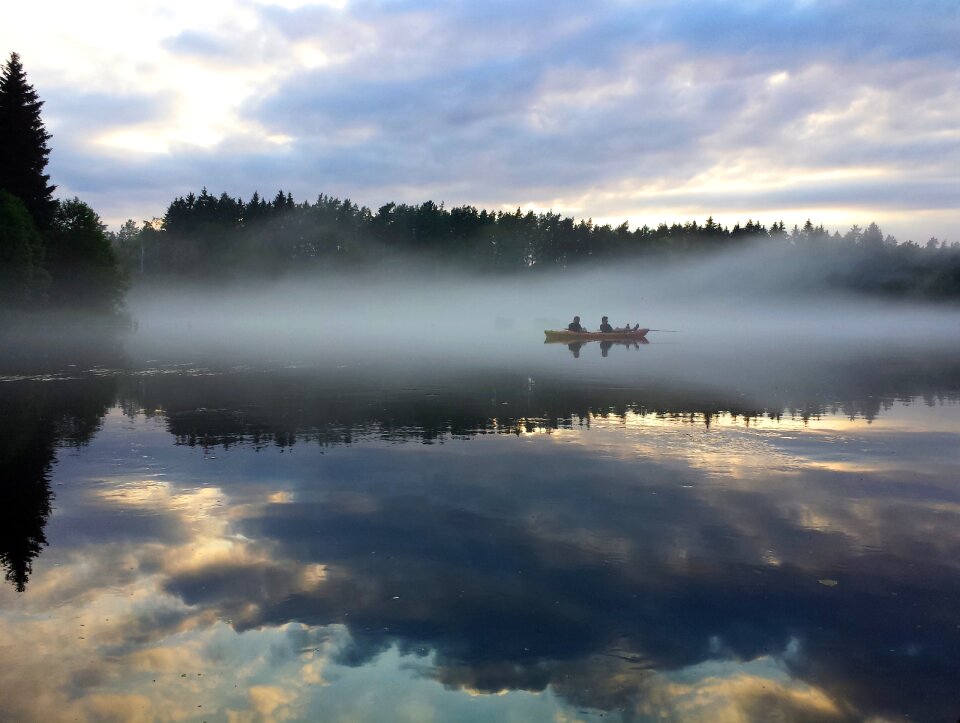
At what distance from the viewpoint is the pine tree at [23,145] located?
102 meters

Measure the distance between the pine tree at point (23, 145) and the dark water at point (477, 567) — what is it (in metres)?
86.2

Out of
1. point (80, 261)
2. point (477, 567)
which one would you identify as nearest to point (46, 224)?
point (80, 261)

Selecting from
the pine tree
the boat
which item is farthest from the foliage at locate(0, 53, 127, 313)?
the boat

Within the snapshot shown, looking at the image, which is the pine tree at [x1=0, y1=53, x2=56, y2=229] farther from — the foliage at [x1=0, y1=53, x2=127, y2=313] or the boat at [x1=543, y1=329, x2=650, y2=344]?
the boat at [x1=543, y1=329, x2=650, y2=344]

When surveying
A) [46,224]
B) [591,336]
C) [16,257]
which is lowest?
[591,336]

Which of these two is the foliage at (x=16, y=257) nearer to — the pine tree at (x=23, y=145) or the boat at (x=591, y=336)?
the pine tree at (x=23, y=145)

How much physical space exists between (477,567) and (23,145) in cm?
11217

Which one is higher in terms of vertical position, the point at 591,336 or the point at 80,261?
the point at 80,261

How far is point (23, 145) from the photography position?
103 meters

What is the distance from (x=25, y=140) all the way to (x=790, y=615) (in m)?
116

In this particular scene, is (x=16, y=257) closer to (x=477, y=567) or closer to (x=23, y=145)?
(x=23, y=145)

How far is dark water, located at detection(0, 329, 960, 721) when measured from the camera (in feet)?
32.1

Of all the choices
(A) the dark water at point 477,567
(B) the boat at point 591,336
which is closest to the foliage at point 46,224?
(B) the boat at point 591,336

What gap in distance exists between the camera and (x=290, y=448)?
24.2 meters
